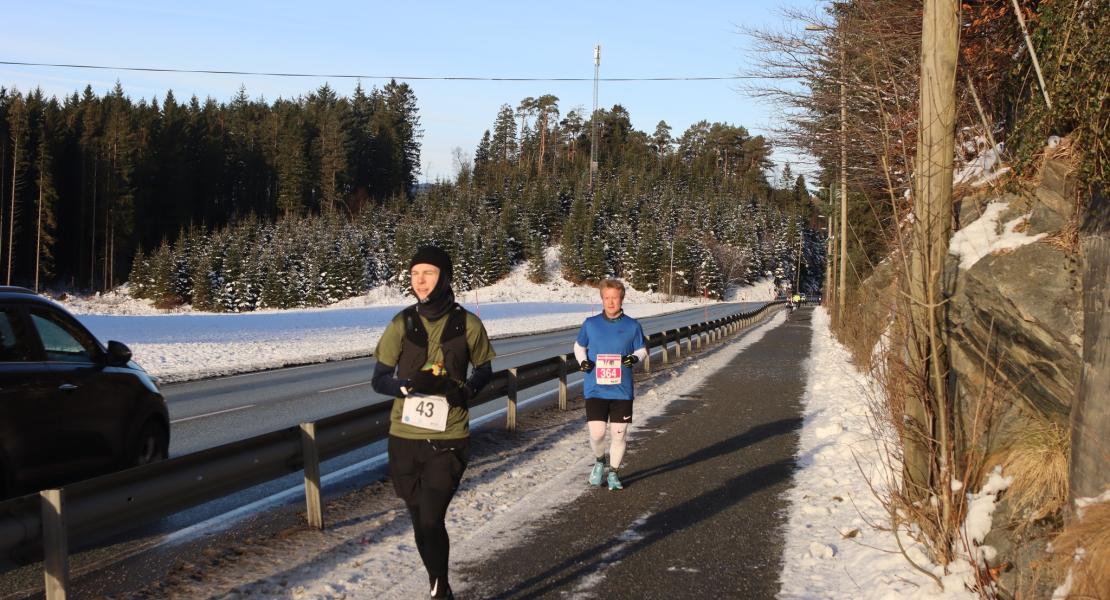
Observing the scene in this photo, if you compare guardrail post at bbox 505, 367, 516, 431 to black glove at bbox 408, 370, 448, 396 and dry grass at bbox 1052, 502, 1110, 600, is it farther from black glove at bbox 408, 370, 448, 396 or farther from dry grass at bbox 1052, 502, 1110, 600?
dry grass at bbox 1052, 502, 1110, 600

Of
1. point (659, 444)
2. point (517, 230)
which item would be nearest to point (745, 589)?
point (659, 444)

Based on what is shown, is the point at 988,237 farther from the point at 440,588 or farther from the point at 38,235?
the point at 38,235

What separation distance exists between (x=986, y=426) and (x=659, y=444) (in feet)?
17.7

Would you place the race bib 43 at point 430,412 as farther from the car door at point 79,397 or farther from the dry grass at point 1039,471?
the dry grass at point 1039,471

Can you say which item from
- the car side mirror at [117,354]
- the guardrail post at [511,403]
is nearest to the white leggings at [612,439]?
the guardrail post at [511,403]

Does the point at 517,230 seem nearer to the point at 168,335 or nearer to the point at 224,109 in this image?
the point at 224,109

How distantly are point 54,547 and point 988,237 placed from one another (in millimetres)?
6164

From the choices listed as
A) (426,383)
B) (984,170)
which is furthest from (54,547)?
(984,170)

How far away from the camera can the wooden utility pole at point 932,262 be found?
5.75m

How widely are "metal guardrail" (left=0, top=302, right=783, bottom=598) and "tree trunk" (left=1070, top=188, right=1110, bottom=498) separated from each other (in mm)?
5148

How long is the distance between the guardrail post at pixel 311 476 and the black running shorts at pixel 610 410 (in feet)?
8.86

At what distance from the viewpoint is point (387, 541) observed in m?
6.52

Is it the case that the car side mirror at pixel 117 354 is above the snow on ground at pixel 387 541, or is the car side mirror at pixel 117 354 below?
above

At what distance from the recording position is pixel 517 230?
123 m
